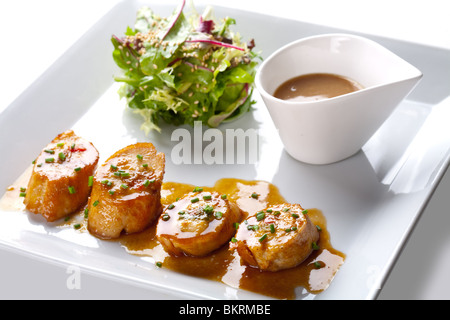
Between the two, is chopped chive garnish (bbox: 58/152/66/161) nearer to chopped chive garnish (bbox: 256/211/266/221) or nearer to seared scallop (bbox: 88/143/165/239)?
seared scallop (bbox: 88/143/165/239)

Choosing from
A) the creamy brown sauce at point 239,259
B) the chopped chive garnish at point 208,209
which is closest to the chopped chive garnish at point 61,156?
the creamy brown sauce at point 239,259

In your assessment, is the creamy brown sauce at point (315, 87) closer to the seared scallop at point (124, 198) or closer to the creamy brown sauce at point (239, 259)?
the creamy brown sauce at point (239, 259)

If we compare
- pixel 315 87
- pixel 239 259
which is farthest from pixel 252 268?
pixel 315 87

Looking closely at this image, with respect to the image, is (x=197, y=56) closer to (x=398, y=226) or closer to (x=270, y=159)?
(x=270, y=159)

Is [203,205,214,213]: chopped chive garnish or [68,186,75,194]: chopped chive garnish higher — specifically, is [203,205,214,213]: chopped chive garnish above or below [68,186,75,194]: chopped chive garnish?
above

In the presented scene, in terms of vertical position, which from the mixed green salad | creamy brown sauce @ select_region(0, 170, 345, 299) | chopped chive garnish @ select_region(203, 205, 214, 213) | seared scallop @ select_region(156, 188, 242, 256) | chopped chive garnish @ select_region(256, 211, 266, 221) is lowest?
creamy brown sauce @ select_region(0, 170, 345, 299)

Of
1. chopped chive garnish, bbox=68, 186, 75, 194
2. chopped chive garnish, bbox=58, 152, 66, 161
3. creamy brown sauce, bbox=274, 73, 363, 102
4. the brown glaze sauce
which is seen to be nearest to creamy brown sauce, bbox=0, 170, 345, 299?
the brown glaze sauce
